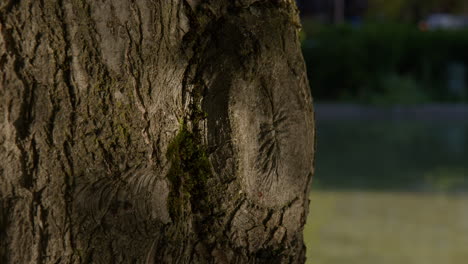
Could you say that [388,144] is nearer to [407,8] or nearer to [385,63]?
[385,63]

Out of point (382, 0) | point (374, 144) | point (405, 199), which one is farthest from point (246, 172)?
point (382, 0)

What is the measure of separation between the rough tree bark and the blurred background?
4.21 metres

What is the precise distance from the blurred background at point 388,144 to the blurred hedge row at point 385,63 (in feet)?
0.07

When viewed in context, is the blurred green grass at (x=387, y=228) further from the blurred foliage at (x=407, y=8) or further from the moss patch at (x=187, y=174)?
the blurred foliage at (x=407, y=8)

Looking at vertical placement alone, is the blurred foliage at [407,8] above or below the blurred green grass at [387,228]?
above

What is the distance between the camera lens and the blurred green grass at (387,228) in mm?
6535

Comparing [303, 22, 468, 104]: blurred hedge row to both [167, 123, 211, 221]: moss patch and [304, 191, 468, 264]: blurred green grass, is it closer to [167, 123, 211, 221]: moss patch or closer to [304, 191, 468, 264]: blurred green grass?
[304, 191, 468, 264]: blurred green grass

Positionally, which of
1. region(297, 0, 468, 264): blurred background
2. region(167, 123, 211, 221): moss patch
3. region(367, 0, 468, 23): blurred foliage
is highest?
region(167, 123, 211, 221): moss patch

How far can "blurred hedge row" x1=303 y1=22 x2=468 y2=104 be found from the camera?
56.4 feet

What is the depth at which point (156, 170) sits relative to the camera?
220cm

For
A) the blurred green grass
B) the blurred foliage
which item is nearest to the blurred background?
the blurred green grass

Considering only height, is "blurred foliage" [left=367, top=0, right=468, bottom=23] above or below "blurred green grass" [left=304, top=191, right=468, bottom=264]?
above

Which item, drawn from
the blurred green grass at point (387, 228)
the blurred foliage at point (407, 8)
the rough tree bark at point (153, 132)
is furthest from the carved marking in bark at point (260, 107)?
the blurred foliage at point (407, 8)

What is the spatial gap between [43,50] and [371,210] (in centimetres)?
637
